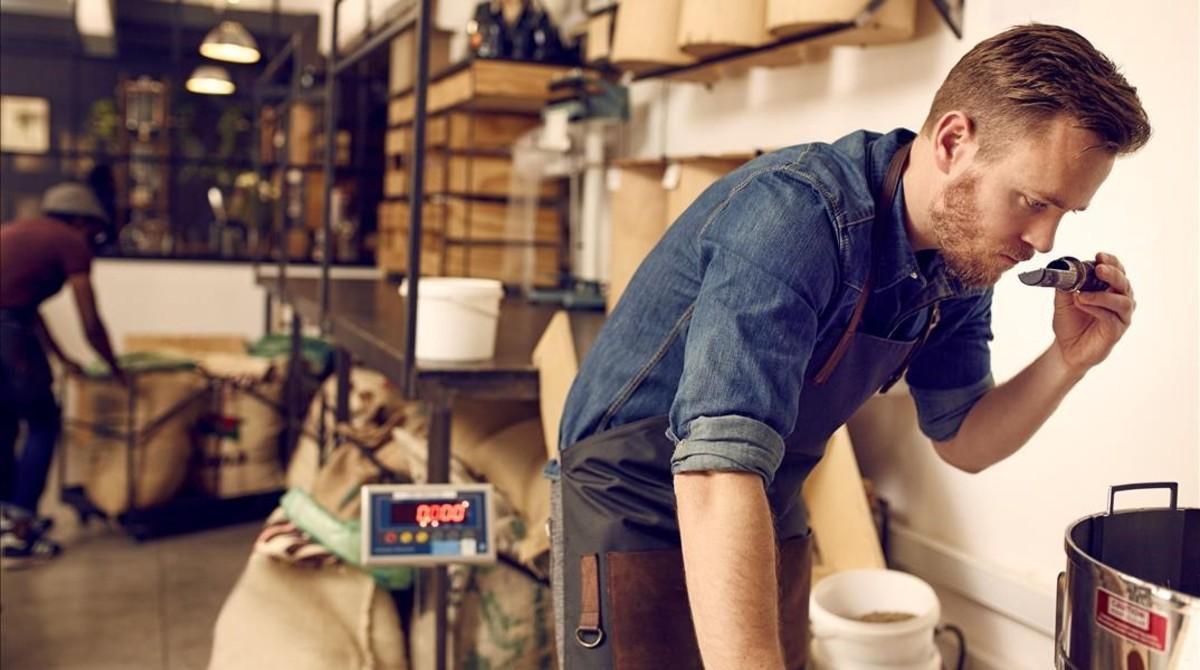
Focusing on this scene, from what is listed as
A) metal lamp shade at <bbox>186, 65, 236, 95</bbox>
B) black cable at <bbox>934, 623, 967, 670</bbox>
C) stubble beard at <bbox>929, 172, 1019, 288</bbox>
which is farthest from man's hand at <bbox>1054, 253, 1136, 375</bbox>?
metal lamp shade at <bbox>186, 65, 236, 95</bbox>

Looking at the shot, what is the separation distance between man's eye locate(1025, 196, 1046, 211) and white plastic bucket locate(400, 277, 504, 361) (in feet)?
5.03

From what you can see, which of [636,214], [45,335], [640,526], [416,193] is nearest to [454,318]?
[416,193]

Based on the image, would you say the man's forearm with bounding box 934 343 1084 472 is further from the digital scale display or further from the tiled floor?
the tiled floor

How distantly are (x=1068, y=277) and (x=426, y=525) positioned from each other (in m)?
1.26

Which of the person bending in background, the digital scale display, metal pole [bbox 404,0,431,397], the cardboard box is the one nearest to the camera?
the digital scale display

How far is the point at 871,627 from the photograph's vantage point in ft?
6.56

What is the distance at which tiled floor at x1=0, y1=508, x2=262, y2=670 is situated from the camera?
12.2 feet

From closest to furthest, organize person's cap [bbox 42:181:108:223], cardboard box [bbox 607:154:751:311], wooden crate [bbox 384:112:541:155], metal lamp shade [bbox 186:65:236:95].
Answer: cardboard box [bbox 607:154:751:311] < person's cap [bbox 42:181:108:223] < wooden crate [bbox 384:112:541:155] < metal lamp shade [bbox 186:65:236:95]

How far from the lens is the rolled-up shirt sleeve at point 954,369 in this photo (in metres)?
1.65

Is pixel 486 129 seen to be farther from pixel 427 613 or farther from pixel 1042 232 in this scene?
pixel 1042 232

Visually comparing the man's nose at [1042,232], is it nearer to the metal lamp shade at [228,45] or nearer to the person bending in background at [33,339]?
the person bending in background at [33,339]

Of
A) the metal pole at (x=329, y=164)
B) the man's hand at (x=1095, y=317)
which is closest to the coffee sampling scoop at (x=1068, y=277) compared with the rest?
the man's hand at (x=1095, y=317)

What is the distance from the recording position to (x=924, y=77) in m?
2.63

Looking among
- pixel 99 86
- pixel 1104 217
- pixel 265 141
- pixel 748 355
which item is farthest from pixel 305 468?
pixel 99 86
